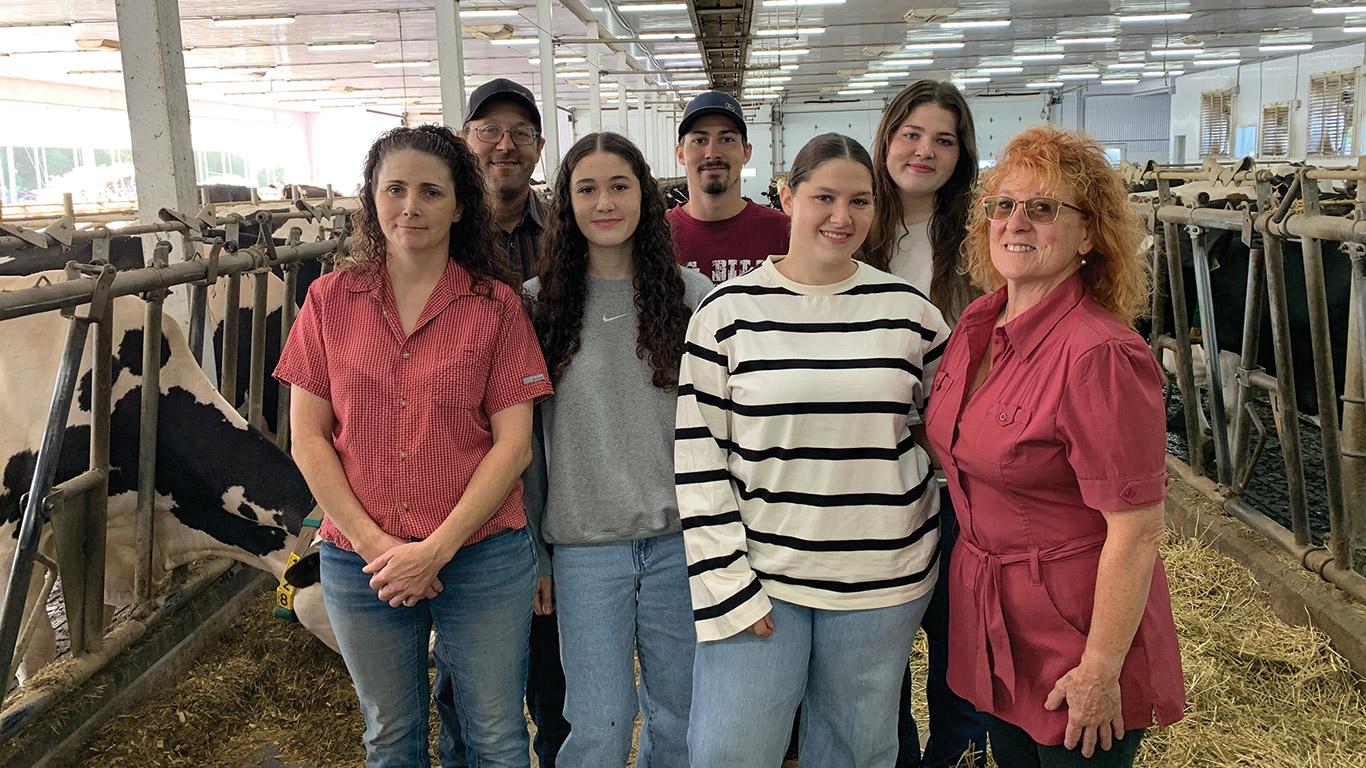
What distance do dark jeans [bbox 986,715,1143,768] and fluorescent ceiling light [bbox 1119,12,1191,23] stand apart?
661 inches

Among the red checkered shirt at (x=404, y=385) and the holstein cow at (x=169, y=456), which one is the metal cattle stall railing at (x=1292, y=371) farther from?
the holstein cow at (x=169, y=456)

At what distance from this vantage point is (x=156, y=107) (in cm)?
332

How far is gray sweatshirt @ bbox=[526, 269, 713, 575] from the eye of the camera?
2.00 metres

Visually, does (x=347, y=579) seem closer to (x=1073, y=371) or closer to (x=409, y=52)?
(x=1073, y=371)

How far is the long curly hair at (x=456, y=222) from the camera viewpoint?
197cm

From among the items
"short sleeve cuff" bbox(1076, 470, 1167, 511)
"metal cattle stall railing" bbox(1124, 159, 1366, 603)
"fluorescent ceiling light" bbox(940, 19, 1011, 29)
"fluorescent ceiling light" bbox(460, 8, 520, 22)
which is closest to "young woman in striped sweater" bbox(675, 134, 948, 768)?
"short sleeve cuff" bbox(1076, 470, 1167, 511)

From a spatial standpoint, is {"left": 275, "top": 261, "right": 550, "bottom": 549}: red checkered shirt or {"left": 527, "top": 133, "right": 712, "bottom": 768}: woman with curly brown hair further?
{"left": 527, "top": 133, "right": 712, "bottom": 768}: woman with curly brown hair

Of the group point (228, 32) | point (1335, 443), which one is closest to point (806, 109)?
point (228, 32)

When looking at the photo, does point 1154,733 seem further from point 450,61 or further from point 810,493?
point 450,61

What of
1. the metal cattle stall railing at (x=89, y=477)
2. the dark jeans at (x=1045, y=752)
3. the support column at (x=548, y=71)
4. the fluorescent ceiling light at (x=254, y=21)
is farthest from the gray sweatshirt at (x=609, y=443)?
the fluorescent ceiling light at (x=254, y=21)

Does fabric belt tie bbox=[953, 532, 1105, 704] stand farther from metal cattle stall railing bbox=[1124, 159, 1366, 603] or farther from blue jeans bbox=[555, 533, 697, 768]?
metal cattle stall railing bbox=[1124, 159, 1366, 603]

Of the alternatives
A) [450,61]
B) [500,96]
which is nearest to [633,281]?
[500,96]

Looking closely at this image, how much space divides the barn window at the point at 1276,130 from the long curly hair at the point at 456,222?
22.9 m

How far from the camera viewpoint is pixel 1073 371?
5.16ft
